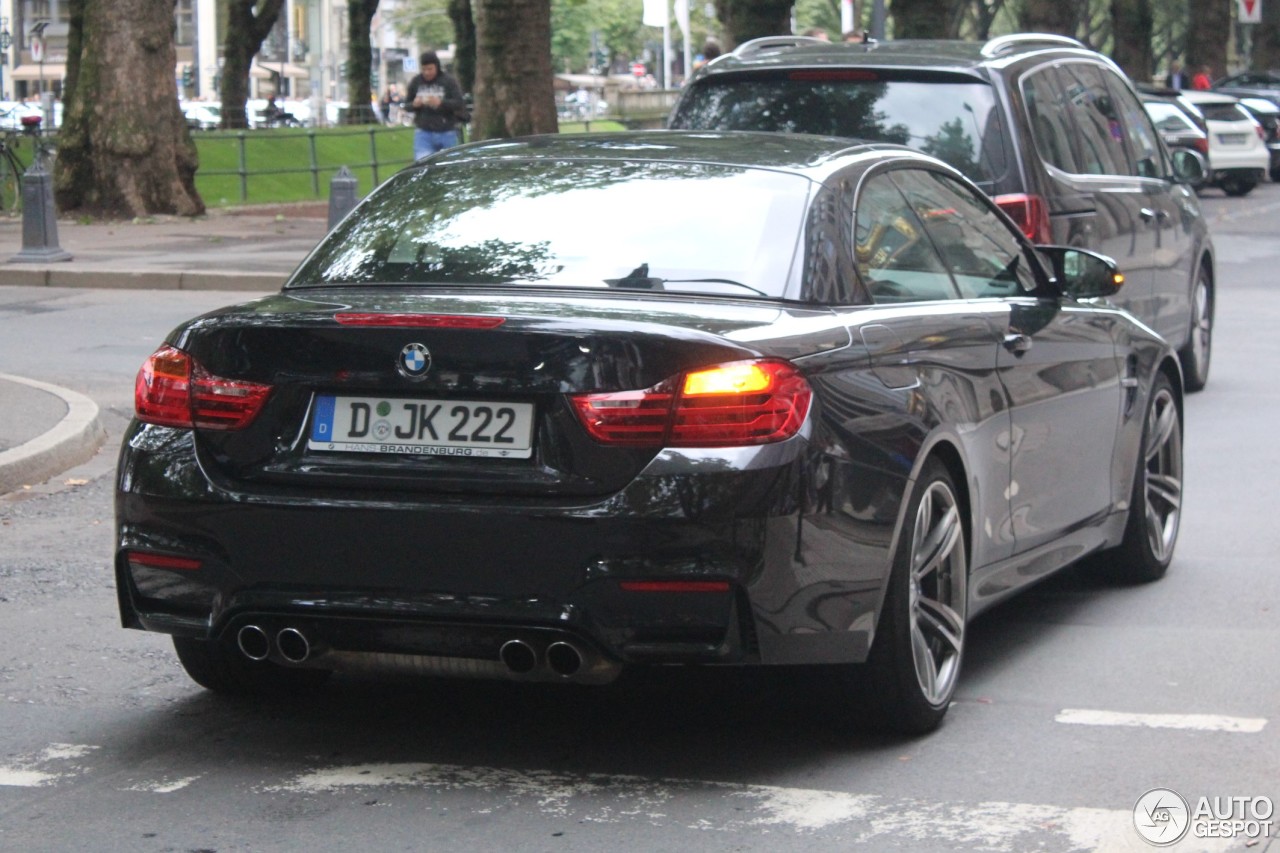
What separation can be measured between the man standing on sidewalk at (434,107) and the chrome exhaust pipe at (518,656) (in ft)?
61.1

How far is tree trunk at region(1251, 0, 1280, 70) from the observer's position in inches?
2365

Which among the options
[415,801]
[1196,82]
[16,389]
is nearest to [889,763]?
[415,801]

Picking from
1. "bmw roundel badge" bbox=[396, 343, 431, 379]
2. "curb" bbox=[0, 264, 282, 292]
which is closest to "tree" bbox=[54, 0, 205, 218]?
"curb" bbox=[0, 264, 282, 292]

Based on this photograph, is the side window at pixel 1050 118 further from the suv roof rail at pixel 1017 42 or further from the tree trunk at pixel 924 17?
the tree trunk at pixel 924 17

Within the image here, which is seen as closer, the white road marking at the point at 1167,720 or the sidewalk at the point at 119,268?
the white road marking at the point at 1167,720

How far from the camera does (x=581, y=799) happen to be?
190 inches

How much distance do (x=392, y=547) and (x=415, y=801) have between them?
555 millimetres

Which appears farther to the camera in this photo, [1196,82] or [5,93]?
[5,93]

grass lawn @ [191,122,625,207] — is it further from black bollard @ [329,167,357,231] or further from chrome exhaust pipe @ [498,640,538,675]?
chrome exhaust pipe @ [498,640,538,675]

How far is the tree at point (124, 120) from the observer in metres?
24.5

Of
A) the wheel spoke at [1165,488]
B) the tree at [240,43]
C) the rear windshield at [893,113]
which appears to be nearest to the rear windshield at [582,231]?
the wheel spoke at [1165,488]

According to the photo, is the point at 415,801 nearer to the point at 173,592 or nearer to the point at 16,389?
the point at 173,592

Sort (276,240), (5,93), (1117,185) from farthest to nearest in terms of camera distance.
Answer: (5,93), (276,240), (1117,185)

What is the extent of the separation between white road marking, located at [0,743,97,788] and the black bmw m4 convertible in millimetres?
402
